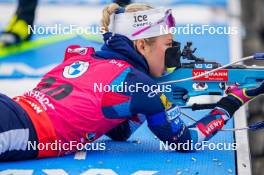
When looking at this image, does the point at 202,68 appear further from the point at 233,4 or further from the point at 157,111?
the point at 233,4

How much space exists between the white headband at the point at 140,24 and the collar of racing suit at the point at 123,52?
36mm

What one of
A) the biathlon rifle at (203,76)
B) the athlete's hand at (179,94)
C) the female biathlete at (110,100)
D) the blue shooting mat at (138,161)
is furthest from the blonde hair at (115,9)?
the blue shooting mat at (138,161)

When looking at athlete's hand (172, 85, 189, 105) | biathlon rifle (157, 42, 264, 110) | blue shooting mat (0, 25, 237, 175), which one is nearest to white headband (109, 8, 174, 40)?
biathlon rifle (157, 42, 264, 110)

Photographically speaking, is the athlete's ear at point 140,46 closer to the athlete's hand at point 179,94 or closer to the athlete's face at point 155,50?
the athlete's face at point 155,50

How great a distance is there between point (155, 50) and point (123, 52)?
0.54ft

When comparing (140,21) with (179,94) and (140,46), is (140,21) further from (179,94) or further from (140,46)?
(179,94)

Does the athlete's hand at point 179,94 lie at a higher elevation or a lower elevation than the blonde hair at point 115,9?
lower

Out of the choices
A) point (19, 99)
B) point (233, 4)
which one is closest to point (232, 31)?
point (233, 4)

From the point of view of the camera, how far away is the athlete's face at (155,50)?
3.87 metres

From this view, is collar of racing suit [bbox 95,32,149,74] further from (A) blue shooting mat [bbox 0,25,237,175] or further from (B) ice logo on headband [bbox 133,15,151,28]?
(A) blue shooting mat [bbox 0,25,237,175]

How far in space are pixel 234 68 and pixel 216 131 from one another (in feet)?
1.10

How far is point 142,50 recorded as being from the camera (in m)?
3.87

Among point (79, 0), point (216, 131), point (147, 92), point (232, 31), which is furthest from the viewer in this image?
point (79, 0)

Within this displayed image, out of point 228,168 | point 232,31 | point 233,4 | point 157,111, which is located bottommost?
point 228,168
